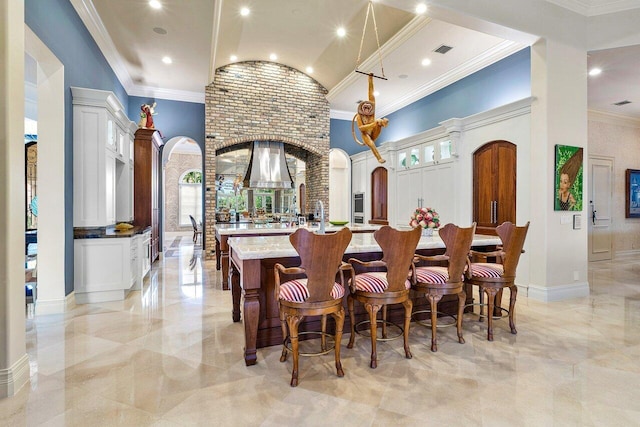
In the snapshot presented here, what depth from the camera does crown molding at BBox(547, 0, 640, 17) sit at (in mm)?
4053

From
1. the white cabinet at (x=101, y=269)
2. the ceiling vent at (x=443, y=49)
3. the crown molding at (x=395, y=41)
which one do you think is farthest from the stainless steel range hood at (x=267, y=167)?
the white cabinet at (x=101, y=269)

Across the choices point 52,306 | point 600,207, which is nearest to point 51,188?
point 52,306

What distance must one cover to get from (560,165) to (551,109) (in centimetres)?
71

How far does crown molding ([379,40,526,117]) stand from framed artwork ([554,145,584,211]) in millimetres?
1854

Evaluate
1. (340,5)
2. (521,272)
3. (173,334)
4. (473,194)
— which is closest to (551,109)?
(473,194)

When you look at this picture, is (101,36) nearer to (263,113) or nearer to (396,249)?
(263,113)

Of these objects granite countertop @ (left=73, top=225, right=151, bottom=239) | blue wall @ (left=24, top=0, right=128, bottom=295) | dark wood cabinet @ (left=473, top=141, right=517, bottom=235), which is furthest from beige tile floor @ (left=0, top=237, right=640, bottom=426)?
dark wood cabinet @ (left=473, top=141, right=517, bottom=235)

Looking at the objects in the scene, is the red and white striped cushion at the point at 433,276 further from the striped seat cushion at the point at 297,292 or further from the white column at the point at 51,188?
the white column at the point at 51,188

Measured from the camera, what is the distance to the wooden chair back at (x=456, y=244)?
101 inches

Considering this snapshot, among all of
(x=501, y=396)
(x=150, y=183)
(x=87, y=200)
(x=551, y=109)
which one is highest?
(x=551, y=109)

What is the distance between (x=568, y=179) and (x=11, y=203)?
5.54 meters

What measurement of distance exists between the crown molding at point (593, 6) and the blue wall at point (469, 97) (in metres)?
0.67

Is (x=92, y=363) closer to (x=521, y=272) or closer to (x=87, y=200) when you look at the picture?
(x=87, y=200)

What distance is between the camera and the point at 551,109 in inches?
160
